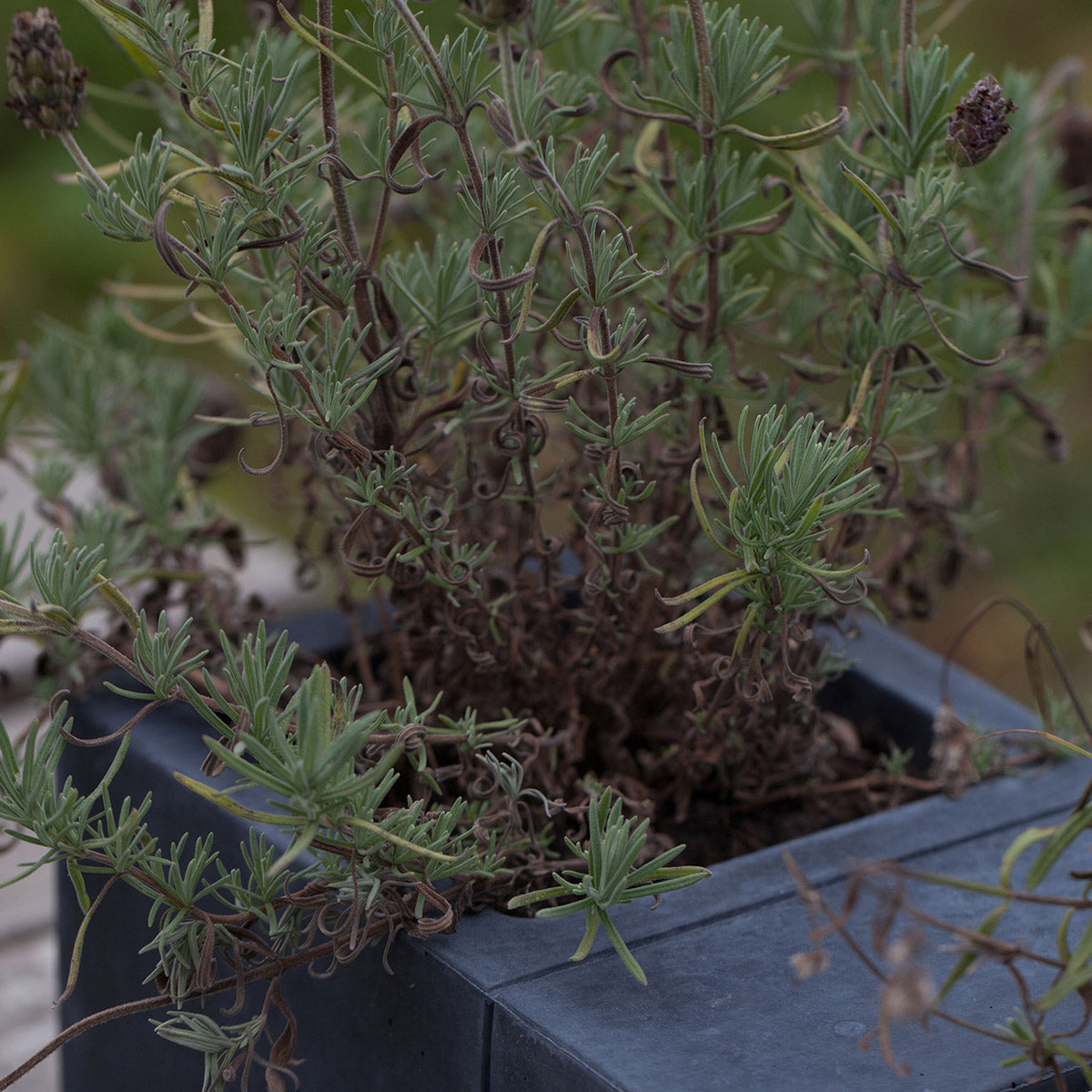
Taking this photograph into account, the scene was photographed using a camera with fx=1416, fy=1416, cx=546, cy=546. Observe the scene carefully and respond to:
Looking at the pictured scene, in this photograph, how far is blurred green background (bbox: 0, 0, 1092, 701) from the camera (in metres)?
1.71

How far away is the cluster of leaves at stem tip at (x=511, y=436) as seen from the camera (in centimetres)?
47

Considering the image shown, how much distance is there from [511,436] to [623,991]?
209 mm

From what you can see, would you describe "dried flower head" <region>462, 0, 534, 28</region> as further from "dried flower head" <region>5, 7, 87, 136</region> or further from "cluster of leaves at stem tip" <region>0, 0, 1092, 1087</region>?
"dried flower head" <region>5, 7, 87, 136</region>

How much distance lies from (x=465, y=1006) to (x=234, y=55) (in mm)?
419

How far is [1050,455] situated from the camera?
801 mm

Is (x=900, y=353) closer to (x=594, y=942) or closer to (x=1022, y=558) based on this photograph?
(x=594, y=942)

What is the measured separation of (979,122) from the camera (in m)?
0.49

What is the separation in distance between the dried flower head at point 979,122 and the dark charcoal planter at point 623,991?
29 cm

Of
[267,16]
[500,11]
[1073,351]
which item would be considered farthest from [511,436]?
[1073,351]

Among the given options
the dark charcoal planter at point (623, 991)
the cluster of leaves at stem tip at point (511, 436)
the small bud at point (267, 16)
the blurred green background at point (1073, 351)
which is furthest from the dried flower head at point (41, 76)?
the blurred green background at point (1073, 351)

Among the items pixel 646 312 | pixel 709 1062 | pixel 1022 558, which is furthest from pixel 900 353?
pixel 1022 558

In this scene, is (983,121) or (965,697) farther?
Answer: (965,697)

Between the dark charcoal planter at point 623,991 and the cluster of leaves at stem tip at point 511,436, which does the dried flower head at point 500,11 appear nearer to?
the cluster of leaves at stem tip at point 511,436

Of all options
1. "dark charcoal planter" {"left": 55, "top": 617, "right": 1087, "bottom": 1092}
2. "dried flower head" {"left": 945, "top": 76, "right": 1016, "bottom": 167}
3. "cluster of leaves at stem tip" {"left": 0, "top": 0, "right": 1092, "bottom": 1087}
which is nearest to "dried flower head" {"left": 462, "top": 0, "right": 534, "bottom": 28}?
"cluster of leaves at stem tip" {"left": 0, "top": 0, "right": 1092, "bottom": 1087}
